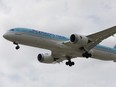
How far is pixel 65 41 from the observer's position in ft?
246

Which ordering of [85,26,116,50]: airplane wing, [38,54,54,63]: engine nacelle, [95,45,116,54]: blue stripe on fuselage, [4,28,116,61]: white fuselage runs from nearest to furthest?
[4,28,116,61]: white fuselage
[85,26,116,50]: airplane wing
[95,45,116,54]: blue stripe on fuselage
[38,54,54,63]: engine nacelle

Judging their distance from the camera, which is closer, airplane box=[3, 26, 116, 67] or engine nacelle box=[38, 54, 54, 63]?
airplane box=[3, 26, 116, 67]

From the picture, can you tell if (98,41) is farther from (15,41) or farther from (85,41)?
(15,41)

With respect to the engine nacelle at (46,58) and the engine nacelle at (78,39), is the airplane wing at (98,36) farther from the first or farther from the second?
the engine nacelle at (46,58)

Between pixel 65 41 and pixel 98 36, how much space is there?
5.08 metres

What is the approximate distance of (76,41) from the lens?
72938 mm

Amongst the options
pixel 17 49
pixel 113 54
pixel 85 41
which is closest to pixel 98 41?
pixel 85 41

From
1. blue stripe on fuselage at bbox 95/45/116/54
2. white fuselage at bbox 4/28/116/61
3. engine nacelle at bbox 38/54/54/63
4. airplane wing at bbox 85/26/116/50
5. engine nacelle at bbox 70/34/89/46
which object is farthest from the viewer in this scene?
engine nacelle at bbox 38/54/54/63

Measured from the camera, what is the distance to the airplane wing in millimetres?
74125

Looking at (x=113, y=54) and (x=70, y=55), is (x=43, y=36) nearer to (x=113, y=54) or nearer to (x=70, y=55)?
(x=70, y=55)

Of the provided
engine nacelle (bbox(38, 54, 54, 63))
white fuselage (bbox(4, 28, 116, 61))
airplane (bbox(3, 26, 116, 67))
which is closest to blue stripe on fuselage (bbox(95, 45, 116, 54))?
airplane (bbox(3, 26, 116, 67))

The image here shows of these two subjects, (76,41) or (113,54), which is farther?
(113,54)

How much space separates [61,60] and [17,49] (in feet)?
43.0

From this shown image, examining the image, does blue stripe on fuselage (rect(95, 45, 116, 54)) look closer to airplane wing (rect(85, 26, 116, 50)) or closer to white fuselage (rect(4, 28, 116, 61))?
white fuselage (rect(4, 28, 116, 61))
